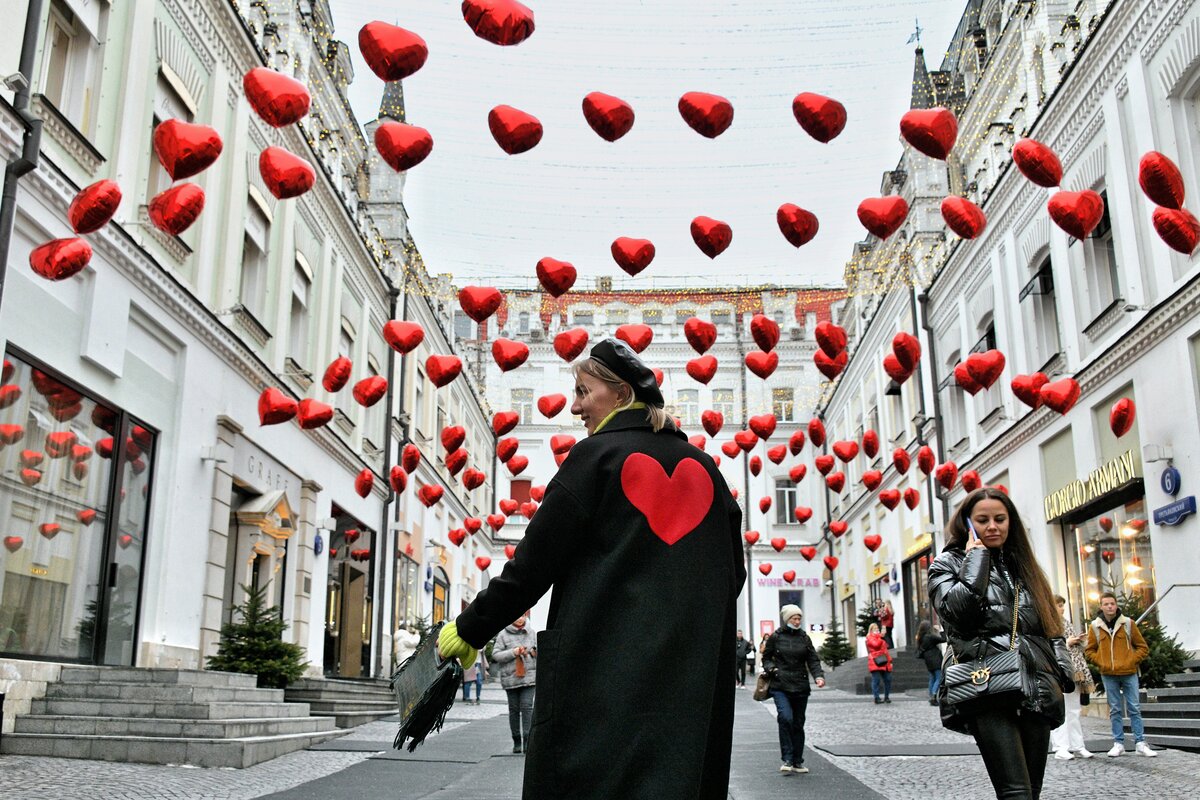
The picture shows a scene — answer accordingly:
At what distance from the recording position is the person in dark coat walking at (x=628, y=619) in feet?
9.16

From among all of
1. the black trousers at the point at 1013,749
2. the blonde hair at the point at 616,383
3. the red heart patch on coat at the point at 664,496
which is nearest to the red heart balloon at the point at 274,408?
the black trousers at the point at 1013,749

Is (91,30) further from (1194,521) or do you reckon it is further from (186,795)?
(1194,521)

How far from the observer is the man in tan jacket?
11.2m

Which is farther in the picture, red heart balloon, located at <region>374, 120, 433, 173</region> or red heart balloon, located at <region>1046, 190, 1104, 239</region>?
red heart balloon, located at <region>1046, 190, 1104, 239</region>

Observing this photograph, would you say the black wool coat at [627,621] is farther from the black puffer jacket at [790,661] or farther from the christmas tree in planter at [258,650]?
the christmas tree in planter at [258,650]

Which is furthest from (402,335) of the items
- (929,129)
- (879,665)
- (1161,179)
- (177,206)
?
(879,665)

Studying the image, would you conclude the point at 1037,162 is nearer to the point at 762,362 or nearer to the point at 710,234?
the point at 710,234

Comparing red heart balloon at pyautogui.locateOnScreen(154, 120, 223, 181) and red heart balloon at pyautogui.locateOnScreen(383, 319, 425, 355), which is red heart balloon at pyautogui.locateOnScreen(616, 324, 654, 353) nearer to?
red heart balloon at pyautogui.locateOnScreen(383, 319, 425, 355)

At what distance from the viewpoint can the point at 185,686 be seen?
37.9 feet

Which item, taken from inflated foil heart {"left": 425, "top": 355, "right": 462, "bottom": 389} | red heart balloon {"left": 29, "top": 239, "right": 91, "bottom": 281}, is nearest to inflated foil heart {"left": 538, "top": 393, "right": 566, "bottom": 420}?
inflated foil heart {"left": 425, "top": 355, "right": 462, "bottom": 389}

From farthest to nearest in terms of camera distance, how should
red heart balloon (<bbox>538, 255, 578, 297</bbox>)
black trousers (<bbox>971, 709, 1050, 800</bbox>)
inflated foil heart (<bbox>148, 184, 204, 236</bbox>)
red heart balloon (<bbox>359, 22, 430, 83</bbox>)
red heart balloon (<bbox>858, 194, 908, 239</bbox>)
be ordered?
red heart balloon (<bbox>538, 255, 578, 297</bbox>)
red heart balloon (<bbox>858, 194, 908, 239</bbox>)
inflated foil heart (<bbox>148, 184, 204, 236</bbox>)
red heart balloon (<bbox>359, 22, 430, 83</bbox>)
black trousers (<bbox>971, 709, 1050, 800</bbox>)

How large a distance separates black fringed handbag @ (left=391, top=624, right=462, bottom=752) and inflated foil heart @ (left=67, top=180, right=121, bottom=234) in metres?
8.63

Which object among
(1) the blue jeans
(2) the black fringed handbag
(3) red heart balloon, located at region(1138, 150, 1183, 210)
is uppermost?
(3) red heart balloon, located at region(1138, 150, 1183, 210)

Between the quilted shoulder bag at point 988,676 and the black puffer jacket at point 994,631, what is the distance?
20mm
